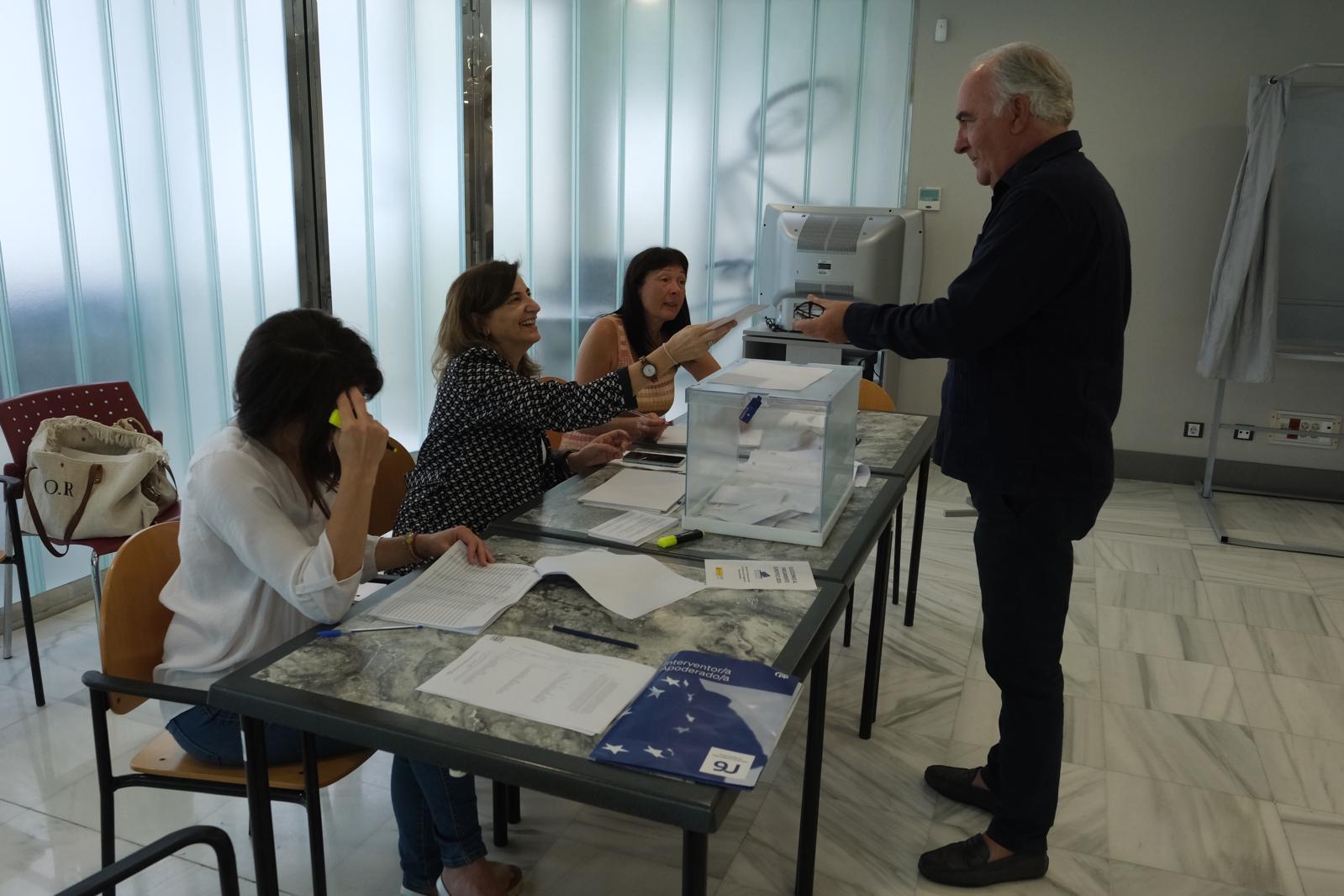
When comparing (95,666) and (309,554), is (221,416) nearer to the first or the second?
(95,666)

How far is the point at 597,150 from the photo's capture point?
4.77 m

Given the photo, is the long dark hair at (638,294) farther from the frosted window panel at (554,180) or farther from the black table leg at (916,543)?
the frosted window panel at (554,180)

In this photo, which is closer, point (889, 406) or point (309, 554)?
point (309, 554)

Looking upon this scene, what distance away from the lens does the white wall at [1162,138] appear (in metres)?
4.55

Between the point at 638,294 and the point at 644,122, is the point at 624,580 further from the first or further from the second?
the point at 644,122

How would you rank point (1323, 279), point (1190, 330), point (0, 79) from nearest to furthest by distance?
point (0, 79), point (1323, 279), point (1190, 330)

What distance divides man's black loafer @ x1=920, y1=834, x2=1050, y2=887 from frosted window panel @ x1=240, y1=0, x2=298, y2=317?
2.53m

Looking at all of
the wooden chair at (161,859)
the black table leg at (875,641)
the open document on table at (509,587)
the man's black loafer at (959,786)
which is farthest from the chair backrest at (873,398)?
the wooden chair at (161,859)

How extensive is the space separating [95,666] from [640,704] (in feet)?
7.12

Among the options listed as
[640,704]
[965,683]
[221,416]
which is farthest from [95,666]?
[965,683]

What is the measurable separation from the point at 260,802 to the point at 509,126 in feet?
11.8

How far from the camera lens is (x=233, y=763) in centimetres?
155

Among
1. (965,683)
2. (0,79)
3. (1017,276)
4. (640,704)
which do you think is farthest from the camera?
(965,683)

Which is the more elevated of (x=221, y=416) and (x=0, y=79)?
(x=0, y=79)
